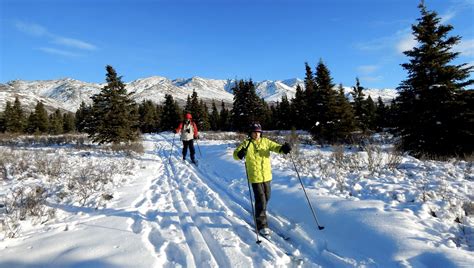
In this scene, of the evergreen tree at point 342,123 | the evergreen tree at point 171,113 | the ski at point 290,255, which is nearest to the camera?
the ski at point 290,255

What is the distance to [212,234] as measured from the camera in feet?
19.1

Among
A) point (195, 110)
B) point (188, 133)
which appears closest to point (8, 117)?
point (195, 110)

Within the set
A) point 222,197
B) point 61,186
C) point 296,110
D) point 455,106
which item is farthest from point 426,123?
point 296,110

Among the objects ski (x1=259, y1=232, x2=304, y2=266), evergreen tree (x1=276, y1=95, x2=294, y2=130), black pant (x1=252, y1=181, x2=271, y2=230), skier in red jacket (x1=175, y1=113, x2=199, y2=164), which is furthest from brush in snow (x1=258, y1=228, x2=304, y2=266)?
evergreen tree (x1=276, y1=95, x2=294, y2=130)

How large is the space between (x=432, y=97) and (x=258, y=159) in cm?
1515

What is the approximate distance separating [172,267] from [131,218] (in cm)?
268

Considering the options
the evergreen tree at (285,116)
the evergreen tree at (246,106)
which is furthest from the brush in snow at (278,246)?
the evergreen tree at (285,116)

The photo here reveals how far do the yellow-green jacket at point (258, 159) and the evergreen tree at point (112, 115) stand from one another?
23191 millimetres

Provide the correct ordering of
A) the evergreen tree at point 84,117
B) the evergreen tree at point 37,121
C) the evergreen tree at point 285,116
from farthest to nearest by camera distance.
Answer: the evergreen tree at point 285,116 < the evergreen tree at point 37,121 < the evergreen tree at point 84,117

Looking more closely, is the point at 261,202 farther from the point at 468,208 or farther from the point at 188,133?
the point at 188,133

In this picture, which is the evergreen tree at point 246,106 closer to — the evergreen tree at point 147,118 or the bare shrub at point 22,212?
the evergreen tree at point 147,118

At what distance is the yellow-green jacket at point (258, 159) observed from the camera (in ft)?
20.8

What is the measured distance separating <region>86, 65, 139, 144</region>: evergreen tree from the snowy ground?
17.9 metres

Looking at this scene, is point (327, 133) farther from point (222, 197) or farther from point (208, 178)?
point (222, 197)
